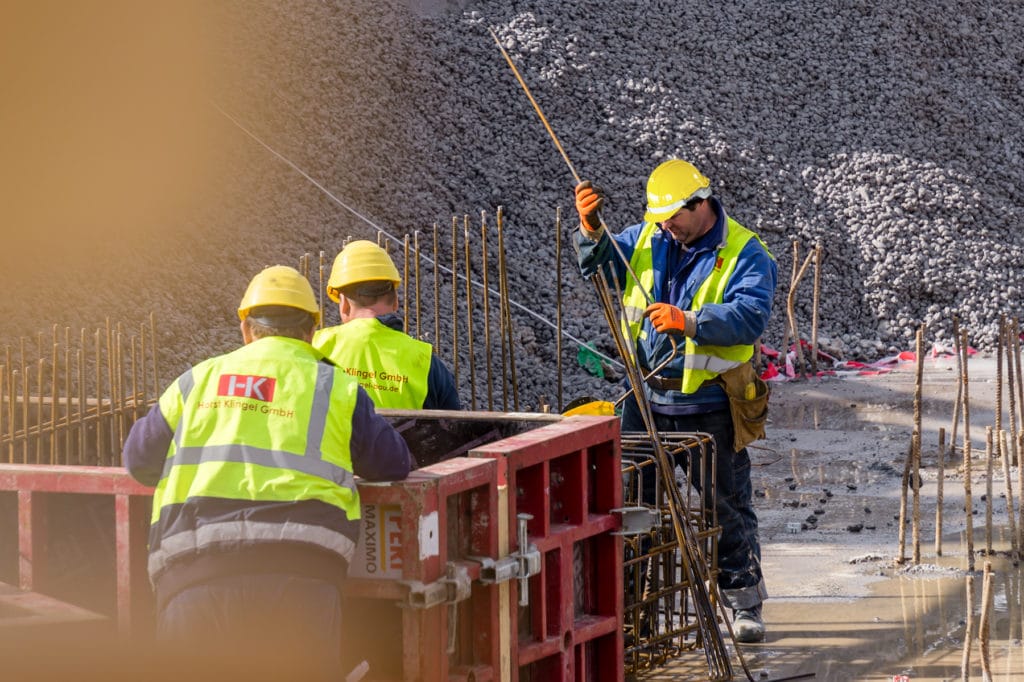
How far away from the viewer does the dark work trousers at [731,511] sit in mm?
6582

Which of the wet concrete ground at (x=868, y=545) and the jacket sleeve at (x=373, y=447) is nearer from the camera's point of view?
the jacket sleeve at (x=373, y=447)

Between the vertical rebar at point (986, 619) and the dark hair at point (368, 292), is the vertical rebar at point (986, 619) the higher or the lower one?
the lower one

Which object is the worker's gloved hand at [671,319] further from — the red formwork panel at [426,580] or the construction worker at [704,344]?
the red formwork panel at [426,580]

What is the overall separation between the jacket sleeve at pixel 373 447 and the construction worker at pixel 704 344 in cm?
233

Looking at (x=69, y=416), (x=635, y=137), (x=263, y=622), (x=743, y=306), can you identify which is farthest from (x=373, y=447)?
(x=635, y=137)

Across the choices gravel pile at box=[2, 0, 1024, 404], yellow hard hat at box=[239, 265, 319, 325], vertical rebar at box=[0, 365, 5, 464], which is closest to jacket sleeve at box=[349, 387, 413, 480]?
yellow hard hat at box=[239, 265, 319, 325]

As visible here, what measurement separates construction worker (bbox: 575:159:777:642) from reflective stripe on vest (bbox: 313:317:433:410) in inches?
44.5

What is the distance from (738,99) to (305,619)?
13853 millimetres

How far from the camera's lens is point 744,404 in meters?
6.55

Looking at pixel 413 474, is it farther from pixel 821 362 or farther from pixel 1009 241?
pixel 1009 241

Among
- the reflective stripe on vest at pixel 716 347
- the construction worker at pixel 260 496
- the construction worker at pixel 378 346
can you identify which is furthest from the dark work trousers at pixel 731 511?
the construction worker at pixel 260 496

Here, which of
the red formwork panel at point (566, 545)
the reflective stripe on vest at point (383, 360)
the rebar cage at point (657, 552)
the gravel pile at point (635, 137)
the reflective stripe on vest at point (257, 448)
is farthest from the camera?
the gravel pile at point (635, 137)

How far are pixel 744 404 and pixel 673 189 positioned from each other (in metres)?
0.97

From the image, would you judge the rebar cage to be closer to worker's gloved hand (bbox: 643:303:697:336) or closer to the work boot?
the work boot
